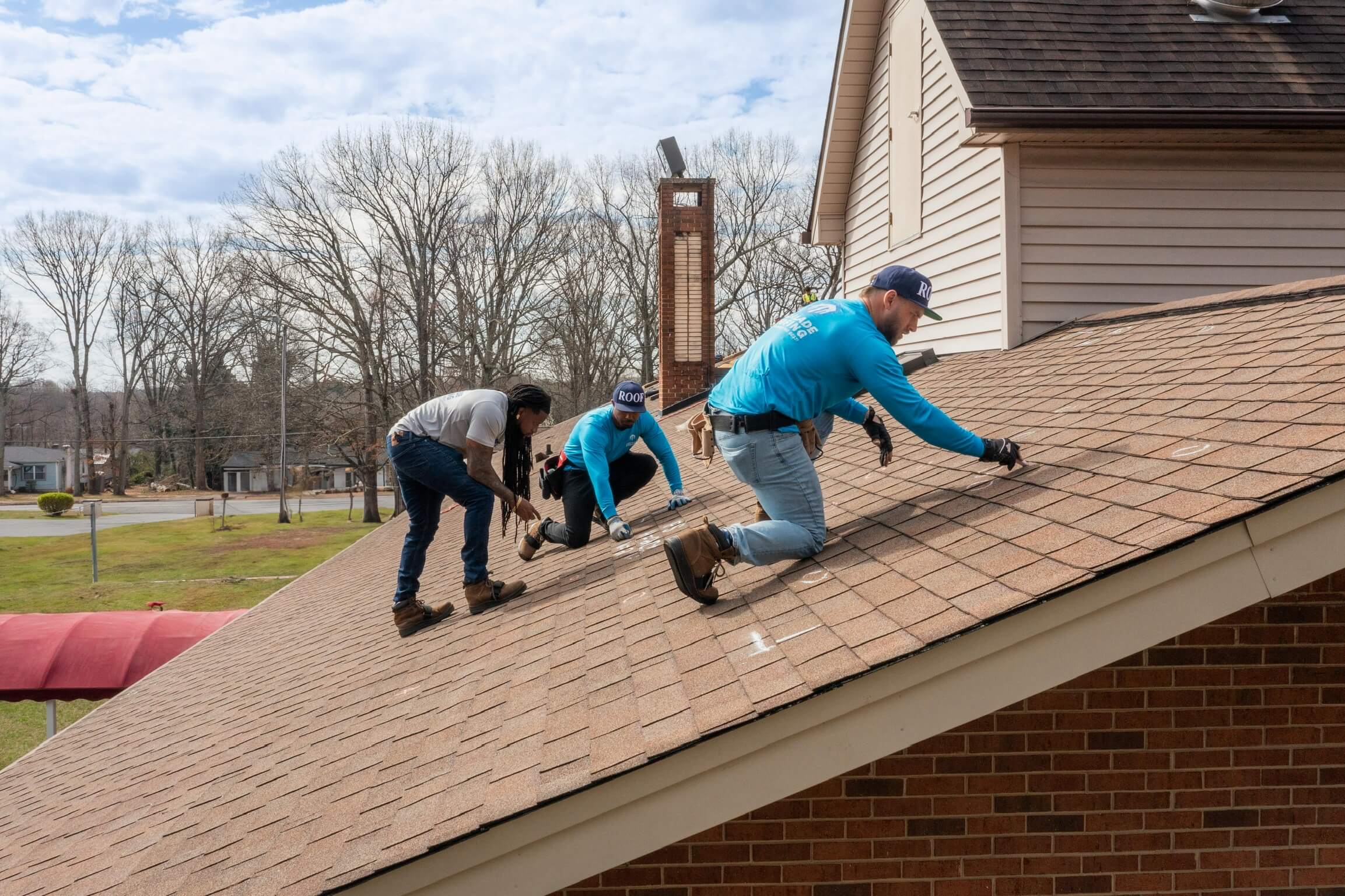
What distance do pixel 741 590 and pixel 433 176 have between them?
44.5 metres

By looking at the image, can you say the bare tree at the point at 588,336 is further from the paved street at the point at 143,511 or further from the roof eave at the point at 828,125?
the roof eave at the point at 828,125

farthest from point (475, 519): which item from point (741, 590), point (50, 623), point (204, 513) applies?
point (204, 513)

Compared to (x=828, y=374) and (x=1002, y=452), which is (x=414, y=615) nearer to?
(x=828, y=374)

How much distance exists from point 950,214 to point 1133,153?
161 centimetres

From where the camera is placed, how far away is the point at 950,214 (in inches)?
351

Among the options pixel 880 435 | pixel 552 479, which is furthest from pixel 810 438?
pixel 552 479

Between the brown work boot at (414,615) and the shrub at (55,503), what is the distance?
2389 inches

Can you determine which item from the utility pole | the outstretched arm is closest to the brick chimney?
the outstretched arm

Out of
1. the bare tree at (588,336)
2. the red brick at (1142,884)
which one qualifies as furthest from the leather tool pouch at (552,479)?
the bare tree at (588,336)

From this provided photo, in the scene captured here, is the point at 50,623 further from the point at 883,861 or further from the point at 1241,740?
the point at 1241,740

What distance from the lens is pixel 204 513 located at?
174 ft

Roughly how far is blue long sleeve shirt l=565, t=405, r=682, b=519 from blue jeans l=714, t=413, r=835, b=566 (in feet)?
7.96

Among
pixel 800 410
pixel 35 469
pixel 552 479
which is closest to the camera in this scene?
pixel 800 410

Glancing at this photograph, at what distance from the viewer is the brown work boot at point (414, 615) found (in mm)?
5789
